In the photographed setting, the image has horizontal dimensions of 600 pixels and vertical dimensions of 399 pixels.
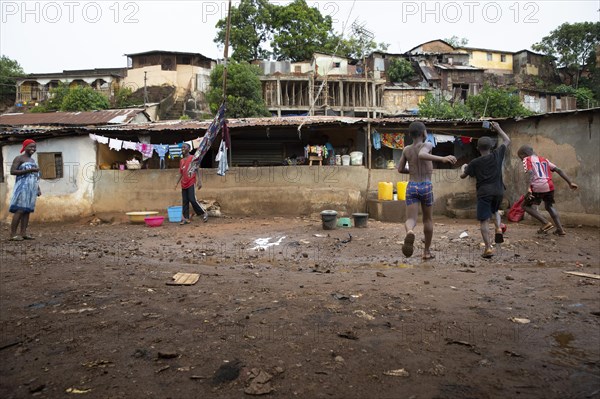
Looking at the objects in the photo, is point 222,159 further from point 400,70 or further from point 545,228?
point 400,70

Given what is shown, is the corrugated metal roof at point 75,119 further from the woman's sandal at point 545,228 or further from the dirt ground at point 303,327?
the woman's sandal at point 545,228

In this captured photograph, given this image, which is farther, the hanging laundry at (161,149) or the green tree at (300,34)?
the green tree at (300,34)

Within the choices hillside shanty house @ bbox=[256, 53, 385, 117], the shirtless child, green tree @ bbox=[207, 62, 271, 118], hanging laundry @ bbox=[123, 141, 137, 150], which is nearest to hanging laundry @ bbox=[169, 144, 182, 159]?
hanging laundry @ bbox=[123, 141, 137, 150]

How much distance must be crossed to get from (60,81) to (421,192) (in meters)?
37.7

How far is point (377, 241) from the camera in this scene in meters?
8.51

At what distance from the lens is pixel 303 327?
3.54 metres

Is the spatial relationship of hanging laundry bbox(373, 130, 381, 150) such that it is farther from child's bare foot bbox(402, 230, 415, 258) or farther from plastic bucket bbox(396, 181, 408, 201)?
child's bare foot bbox(402, 230, 415, 258)

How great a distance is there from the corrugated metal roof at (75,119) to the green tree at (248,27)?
53.0 feet

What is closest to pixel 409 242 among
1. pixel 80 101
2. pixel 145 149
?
pixel 145 149

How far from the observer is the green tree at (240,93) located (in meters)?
27.6

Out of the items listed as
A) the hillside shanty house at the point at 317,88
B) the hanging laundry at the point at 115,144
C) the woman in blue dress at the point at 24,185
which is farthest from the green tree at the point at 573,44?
the woman in blue dress at the point at 24,185

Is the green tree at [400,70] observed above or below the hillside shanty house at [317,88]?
above

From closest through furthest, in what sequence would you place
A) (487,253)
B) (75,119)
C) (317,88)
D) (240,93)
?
(487,253), (75,119), (240,93), (317,88)

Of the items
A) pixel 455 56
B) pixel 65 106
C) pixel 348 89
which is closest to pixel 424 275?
pixel 65 106
